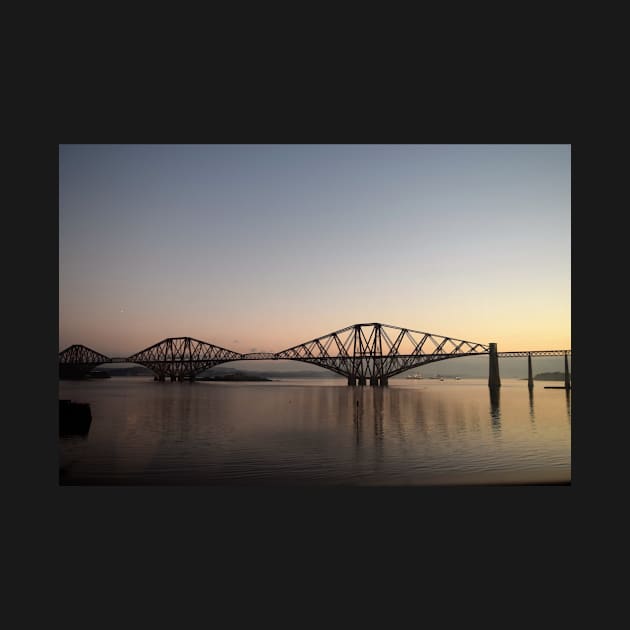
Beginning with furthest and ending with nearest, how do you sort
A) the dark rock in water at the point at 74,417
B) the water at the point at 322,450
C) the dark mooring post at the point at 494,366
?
1. the dark mooring post at the point at 494,366
2. the dark rock in water at the point at 74,417
3. the water at the point at 322,450

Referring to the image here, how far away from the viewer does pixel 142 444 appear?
17.1 meters

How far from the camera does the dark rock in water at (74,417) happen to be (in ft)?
53.2

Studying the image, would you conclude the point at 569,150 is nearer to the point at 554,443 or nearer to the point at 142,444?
the point at 554,443

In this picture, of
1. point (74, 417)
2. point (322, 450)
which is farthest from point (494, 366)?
point (74, 417)

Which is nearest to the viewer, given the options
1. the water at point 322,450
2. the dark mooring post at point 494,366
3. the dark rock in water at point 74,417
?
the water at point 322,450

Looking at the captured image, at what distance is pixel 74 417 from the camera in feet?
57.2

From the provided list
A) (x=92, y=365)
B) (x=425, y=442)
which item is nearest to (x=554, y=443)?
(x=425, y=442)

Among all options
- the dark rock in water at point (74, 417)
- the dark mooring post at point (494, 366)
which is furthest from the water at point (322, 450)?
the dark mooring post at point (494, 366)

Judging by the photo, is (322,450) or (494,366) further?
(494,366)

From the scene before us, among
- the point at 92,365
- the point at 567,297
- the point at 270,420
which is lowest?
the point at 270,420

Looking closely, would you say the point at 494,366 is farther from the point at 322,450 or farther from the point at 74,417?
the point at 74,417

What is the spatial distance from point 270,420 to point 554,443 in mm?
11362

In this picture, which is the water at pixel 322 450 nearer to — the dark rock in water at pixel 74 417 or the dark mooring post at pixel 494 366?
the dark rock in water at pixel 74 417

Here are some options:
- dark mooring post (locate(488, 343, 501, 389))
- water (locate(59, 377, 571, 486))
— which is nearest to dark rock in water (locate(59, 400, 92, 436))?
water (locate(59, 377, 571, 486))
